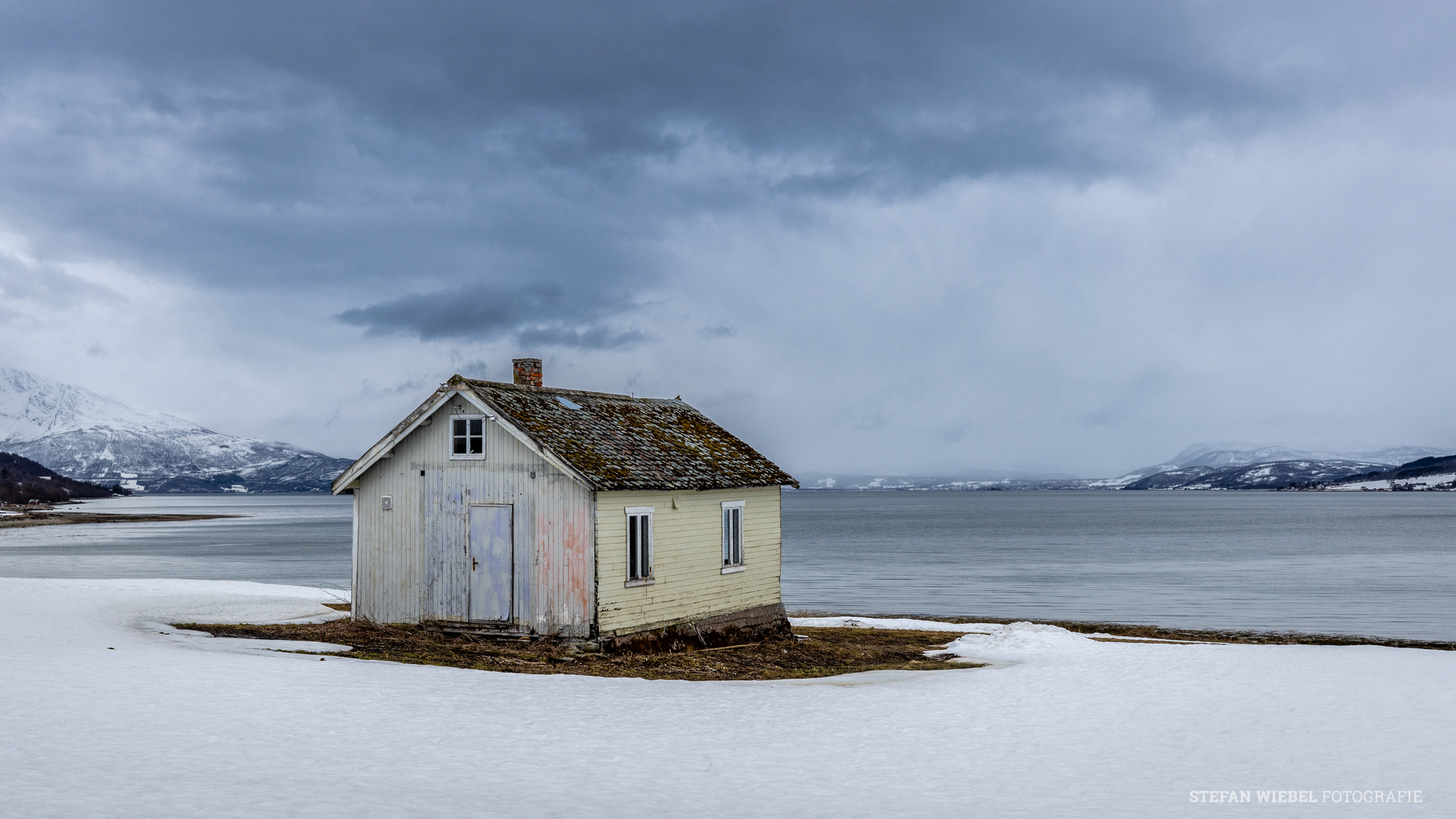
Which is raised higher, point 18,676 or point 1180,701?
point 18,676

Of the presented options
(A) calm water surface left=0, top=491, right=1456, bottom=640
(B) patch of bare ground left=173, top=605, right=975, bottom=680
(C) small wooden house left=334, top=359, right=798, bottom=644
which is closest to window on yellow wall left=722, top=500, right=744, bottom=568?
(C) small wooden house left=334, top=359, right=798, bottom=644

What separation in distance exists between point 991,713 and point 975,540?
321 feet

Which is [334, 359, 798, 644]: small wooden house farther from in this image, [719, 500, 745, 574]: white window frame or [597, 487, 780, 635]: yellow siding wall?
[719, 500, 745, 574]: white window frame

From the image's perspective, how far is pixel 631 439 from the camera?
28625mm

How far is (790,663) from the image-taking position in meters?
26.9

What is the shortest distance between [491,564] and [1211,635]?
28319mm

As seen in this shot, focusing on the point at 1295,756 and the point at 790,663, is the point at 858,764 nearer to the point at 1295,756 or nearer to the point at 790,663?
the point at 1295,756

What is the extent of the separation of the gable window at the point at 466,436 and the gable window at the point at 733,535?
23.2ft

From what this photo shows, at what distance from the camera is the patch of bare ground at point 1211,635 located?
3794cm

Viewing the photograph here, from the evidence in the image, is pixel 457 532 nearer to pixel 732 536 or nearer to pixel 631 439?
pixel 631 439

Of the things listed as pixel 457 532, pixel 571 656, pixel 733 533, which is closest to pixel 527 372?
pixel 457 532

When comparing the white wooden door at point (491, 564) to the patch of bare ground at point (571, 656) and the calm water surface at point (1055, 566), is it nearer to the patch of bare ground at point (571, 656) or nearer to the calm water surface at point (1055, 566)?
the patch of bare ground at point (571, 656)

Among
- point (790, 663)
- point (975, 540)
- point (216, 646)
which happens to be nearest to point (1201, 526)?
point (975, 540)

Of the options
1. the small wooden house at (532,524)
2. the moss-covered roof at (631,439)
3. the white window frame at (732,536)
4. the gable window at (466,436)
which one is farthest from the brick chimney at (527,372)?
the white window frame at (732,536)
